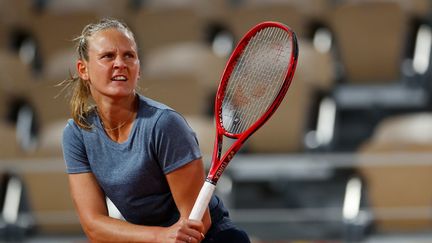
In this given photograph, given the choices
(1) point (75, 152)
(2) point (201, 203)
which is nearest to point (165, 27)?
(1) point (75, 152)

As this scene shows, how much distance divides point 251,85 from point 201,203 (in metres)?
0.39

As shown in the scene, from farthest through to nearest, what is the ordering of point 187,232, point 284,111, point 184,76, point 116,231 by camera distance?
point 184,76, point 284,111, point 116,231, point 187,232

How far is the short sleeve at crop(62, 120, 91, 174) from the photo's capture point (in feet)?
7.92

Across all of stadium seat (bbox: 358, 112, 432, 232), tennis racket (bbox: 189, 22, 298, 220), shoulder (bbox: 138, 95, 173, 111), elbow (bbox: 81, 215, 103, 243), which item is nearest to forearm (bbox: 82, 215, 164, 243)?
elbow (bbox: 81, 215, 103, 243)

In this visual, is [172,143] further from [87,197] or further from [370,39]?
[370,39]

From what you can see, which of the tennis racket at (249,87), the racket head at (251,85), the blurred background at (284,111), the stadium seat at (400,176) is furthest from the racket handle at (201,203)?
the stadium seat at (400,176)

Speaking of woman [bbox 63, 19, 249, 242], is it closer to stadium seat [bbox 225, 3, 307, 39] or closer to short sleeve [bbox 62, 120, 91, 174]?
short sleeve [bbox 62, 120, 91, 174]

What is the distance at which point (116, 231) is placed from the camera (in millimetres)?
2330

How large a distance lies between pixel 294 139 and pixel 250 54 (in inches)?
78.3

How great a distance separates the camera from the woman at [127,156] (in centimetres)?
227

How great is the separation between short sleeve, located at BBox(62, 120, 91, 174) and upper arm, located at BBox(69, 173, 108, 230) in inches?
0.6

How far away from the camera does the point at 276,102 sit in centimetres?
233

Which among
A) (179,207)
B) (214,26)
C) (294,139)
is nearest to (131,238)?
(179,207)

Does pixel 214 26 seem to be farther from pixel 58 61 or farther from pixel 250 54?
pixel 250 54
